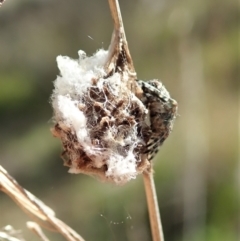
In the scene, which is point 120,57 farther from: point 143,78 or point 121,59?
point 143,78


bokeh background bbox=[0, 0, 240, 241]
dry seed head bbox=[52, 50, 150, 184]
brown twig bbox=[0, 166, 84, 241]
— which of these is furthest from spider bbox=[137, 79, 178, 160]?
bokeh background bbox=[0, 0, 240, 241]

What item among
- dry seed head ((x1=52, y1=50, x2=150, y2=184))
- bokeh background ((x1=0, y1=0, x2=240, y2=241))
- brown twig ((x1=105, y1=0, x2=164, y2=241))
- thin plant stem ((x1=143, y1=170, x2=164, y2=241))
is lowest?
thin plant stem ((x1=143, y1=170, x2=164, y2=241))

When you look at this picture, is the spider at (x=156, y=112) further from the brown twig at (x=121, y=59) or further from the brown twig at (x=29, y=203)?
the brown twig at (x=29, y=203)

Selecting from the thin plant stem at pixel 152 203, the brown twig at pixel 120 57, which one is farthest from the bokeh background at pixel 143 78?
the brown twig at pixel 120 57

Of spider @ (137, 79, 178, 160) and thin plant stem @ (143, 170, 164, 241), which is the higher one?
spider @ (137, 79, 178, 160)

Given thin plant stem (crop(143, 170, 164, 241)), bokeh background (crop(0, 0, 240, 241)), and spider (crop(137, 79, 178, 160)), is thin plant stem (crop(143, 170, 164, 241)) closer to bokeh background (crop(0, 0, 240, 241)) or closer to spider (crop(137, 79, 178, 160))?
spider (crop(137, 79, 178, 160))

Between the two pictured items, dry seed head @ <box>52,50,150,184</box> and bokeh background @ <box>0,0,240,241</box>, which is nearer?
dry seed head @ <box>52,50,150,184</box>
